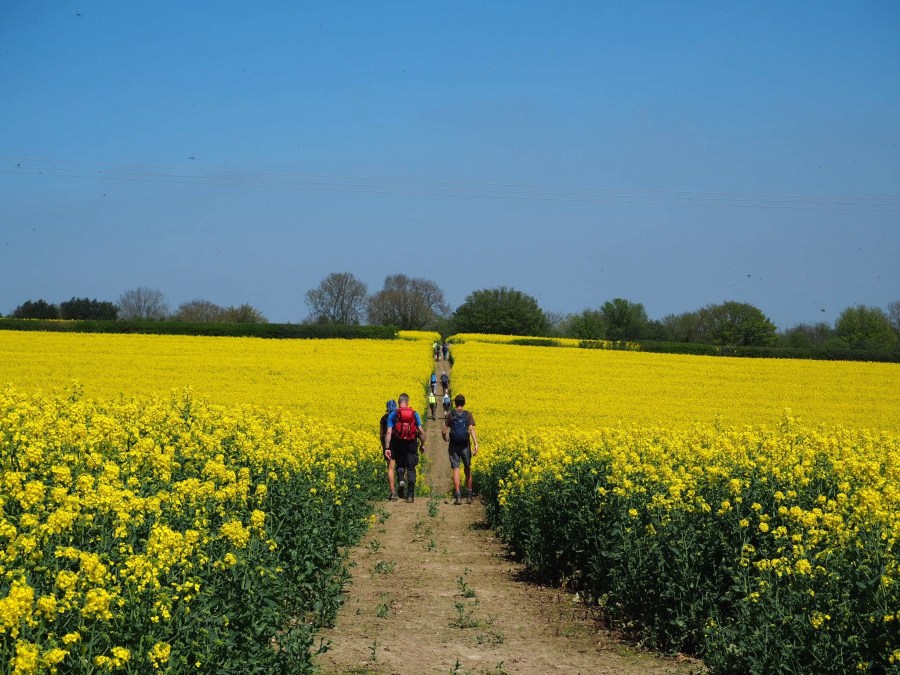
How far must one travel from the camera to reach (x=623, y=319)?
130625mm

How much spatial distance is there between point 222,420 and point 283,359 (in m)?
34.5

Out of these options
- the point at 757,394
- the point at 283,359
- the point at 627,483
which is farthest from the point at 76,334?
the point at 627,483

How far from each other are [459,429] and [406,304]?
135218mm

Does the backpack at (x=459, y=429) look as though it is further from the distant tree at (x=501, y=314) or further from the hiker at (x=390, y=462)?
the distant tree at (x=501, y=314)

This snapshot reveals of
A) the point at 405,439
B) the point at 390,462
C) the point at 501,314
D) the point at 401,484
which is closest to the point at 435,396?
the point at 401,484

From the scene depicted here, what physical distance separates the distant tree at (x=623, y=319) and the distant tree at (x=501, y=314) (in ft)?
36.2


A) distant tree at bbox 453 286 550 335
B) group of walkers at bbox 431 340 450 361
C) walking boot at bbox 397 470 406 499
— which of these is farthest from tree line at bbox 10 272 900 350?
walking boot at bbox 397 470 406 499

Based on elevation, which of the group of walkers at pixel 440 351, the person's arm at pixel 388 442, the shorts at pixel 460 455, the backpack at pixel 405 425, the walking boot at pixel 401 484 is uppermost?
the group of walkers at pixel 440 351

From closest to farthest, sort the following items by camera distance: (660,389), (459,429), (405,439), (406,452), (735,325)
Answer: (405,439) < (406,452) < (459,429) < (660,389) < (735,325)

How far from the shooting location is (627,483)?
9.56 meters

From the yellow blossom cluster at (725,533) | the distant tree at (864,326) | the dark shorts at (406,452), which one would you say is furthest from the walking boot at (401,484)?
the distant tree at (864,326)

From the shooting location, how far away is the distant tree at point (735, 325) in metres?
116

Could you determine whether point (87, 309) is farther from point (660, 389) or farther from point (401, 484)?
point (401, 484)

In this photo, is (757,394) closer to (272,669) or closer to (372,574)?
(372,574)
